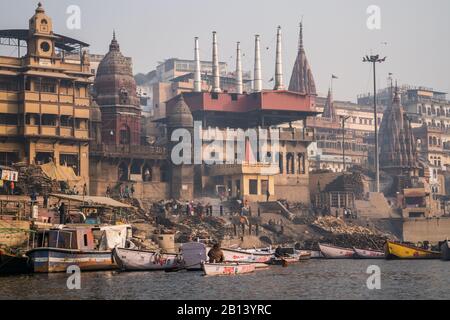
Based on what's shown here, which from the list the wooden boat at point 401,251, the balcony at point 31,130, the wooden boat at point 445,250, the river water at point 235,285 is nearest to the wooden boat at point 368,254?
the wooden boat at point 401,251

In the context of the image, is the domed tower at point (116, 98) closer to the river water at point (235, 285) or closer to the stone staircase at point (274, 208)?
the stone staircase at point (274, 208)

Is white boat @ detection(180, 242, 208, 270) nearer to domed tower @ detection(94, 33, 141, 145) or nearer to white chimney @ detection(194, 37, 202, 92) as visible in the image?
domed tower @ detection(94, 33, 141, 145)

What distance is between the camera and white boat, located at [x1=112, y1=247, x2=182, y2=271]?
58500mm

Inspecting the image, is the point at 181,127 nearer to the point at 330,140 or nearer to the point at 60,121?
the point at 60,121

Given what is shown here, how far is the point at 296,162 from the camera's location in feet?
372

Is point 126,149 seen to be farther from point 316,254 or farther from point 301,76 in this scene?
point 301,76

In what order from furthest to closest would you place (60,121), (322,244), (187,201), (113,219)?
1. (187,201)
2. (60,121)
3. (322,244)
4. (113,219)

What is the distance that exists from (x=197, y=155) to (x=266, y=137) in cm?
963

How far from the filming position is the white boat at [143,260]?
5850 cm

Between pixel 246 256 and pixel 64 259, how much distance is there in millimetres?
15281

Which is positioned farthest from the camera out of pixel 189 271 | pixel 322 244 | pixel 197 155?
pixel 197 155

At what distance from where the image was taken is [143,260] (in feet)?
195

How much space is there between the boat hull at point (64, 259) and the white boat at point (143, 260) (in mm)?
649

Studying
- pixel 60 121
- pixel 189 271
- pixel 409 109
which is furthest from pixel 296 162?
pixel 409 109
